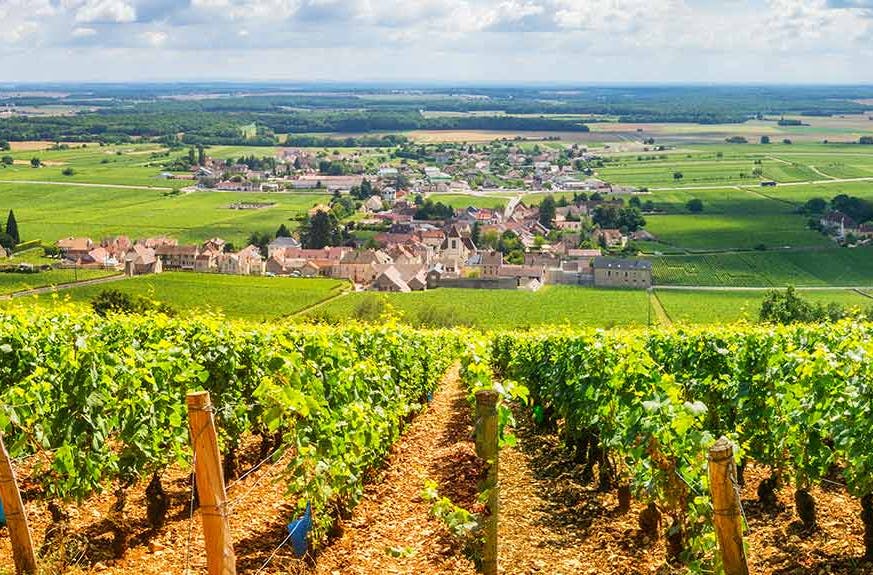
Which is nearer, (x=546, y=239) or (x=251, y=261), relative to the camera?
(x=251, y=261)

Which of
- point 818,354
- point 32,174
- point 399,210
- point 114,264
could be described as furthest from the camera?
point 32,174

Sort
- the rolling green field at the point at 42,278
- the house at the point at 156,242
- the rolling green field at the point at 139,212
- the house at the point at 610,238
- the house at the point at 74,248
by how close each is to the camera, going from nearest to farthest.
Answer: the rolling green field at the point at 42,278
the house at the point at 74,248
the house at the point at 156,242
the house at the point at 610,238
the rolling green field at the point at 139,212

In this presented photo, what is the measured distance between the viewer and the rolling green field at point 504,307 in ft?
194

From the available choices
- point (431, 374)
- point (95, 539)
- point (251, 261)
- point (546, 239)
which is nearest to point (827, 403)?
point (95, 539)

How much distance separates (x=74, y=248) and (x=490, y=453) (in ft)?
288

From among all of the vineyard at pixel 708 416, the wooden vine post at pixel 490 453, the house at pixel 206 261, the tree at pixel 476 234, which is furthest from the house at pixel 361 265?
the wooden vine post at pixel 490 453

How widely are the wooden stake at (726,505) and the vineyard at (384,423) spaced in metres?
0.05

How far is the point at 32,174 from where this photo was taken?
499 ft

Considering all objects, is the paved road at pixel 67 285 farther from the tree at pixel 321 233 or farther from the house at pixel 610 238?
the house at pixel 610 238

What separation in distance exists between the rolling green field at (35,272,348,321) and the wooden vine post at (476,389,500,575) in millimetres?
51813

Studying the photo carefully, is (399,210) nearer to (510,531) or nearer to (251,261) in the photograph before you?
(251,261)

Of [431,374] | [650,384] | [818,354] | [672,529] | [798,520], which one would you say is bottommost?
[431,374]

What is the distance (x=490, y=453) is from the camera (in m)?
6.29

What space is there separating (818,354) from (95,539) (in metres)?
7.06
